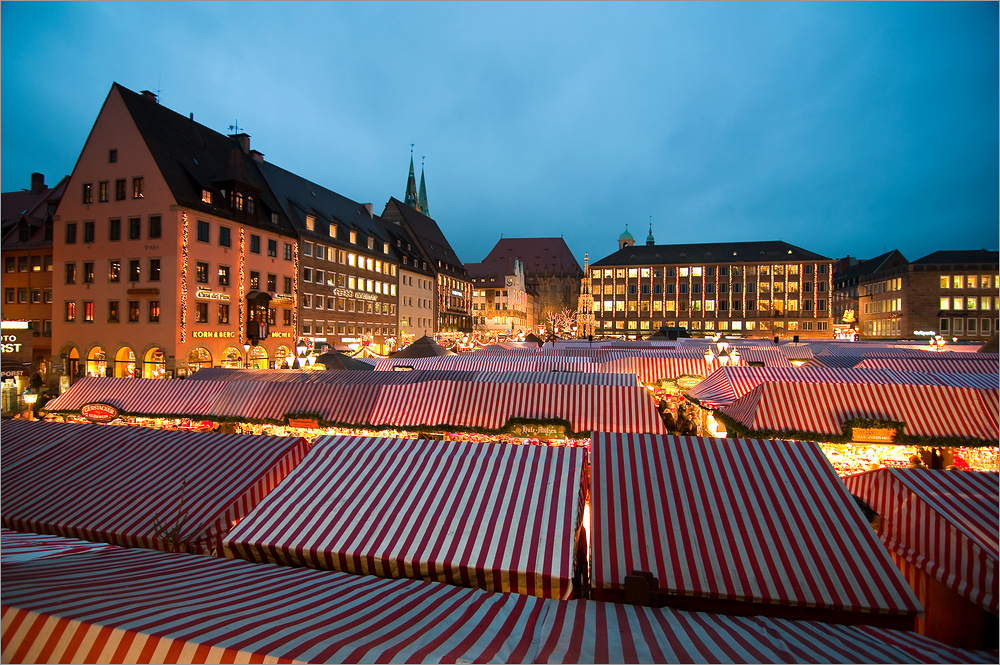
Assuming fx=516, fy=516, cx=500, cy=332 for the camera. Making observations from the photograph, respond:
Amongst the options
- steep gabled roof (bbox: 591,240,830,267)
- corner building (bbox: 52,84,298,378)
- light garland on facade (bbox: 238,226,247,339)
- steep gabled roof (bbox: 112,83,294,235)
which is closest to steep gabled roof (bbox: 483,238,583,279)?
steep gabled roof (bbox: 591,240,830,267)

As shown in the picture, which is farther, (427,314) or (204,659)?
(427,314)

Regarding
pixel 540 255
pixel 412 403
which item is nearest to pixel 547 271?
pixel 540 255

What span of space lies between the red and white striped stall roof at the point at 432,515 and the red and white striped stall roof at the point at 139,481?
724 millimetres

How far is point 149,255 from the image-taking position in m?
30.1

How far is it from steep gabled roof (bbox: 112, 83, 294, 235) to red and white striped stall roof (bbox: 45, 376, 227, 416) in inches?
781

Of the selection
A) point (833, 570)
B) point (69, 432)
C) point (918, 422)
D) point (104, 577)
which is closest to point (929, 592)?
point (833, 570)

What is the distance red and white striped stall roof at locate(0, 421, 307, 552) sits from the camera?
6.13 metres

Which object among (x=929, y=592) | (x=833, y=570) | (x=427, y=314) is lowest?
(x=929, y=592)

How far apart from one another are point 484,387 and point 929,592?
808 centimetres

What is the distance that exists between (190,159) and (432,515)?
119ft

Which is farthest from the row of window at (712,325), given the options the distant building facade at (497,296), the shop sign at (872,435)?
the shop sign at (872,435)

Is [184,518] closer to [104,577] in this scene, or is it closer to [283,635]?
[104,577]

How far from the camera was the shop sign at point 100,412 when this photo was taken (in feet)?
41.5

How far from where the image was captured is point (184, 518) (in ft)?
20.1
